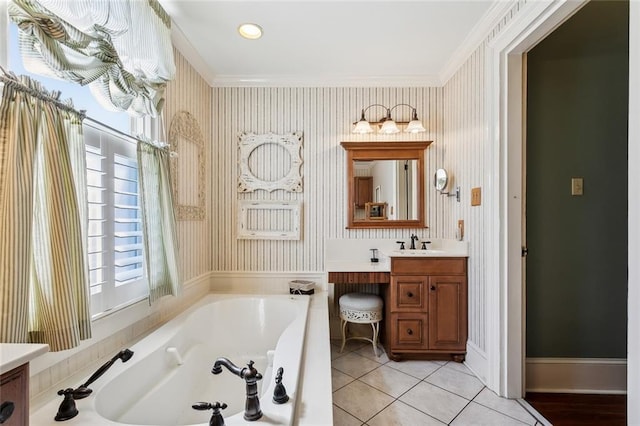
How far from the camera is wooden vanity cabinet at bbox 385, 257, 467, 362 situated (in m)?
2.24

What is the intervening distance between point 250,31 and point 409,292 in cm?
226

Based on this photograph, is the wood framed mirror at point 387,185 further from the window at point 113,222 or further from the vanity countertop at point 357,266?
the window at point 113,222

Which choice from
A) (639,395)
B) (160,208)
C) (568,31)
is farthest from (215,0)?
(639,395)

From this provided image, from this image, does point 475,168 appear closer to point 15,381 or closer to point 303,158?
point 303,158

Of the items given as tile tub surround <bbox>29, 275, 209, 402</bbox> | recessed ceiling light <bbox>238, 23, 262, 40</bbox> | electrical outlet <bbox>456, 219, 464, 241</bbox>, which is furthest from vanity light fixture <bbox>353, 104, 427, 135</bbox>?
tile tub surround <bbox>29, 275, 209, 402</bbox>

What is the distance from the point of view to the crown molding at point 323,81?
2703 millimetres

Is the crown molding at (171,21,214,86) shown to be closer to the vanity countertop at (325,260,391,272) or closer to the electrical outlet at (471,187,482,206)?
the vanity countertop at (325,260,391,272)

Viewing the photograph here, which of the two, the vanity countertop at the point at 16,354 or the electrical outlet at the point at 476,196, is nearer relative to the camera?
the vanity countertop at the point at 16,354

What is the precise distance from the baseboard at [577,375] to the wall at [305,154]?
134 centimetres

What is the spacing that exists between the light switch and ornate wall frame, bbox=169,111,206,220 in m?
2.69

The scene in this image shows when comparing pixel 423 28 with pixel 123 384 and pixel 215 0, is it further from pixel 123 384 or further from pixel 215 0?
pixel 123 384

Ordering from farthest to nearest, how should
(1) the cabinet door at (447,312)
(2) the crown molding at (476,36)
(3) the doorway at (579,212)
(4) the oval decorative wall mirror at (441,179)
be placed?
1. (4) the oval decorative wall mirror at (441,179)
2. (1) the cabinet door at (447,312)
3. (3) the doorway at (579,212)
4. (2) the crown molding at (476,36)

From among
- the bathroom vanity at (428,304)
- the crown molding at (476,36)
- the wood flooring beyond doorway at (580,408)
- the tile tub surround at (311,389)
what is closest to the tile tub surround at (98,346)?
the tile tub surround at (311,389)

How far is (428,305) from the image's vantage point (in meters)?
2.25
